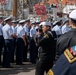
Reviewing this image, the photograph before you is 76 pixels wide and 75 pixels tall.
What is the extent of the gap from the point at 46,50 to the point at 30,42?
511 centimetres

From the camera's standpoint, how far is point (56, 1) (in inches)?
1139

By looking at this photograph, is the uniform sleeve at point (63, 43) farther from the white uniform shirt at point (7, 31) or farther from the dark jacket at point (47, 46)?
the white uniform shirt at point (7, 31)

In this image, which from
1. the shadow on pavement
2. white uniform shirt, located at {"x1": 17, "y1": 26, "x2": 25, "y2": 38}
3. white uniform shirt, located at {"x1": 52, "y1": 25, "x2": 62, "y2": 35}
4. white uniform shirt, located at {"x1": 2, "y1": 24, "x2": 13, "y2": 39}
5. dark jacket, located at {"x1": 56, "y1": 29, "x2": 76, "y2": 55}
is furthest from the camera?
white uniform shirt, located at {"x1": 52, "y1": 25, "x2": 62, "y2": 35}

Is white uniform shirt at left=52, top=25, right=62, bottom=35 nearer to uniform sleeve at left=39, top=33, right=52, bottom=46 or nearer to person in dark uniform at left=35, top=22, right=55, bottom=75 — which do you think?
person in dark uniform at left=35, top=22, right=55, bottom=75

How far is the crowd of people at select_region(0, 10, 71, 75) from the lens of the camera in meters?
5.76

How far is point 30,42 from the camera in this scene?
10.9 meters

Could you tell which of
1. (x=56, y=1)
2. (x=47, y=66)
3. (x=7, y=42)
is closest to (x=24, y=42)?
(x=7, y=42)

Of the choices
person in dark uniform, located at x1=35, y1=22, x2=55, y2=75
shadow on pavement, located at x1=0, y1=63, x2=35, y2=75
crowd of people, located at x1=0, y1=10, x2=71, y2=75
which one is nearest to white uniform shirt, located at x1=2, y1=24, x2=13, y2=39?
crowd of people, located at x1=0, y1=10, x2=71, y2=75

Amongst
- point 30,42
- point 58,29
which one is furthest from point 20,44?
point 58,29

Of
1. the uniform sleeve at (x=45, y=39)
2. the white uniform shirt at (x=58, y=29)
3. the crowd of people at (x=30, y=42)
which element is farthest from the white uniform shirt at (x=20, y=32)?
the uniform sleeve at (x=45, y=39)

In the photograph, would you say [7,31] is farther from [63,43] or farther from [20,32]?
[63,43]

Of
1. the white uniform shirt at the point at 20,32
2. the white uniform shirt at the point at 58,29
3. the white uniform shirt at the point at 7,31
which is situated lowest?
the white uniform shirt at the point at 58,29

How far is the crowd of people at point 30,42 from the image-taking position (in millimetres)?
5762

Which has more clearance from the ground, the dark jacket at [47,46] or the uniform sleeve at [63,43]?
the uniform sleeve at [63,43]
